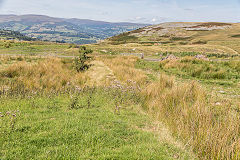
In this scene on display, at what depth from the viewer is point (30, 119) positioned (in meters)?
5.47

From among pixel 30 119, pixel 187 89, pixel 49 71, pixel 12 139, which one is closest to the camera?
pixel 12 139

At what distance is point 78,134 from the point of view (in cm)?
463

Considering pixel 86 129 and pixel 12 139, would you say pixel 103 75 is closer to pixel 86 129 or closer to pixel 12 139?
pixel 86 129

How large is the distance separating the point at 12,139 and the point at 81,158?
1.98 m

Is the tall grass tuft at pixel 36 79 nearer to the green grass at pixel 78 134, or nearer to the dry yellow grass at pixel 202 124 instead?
the green grass at pixel 78 134

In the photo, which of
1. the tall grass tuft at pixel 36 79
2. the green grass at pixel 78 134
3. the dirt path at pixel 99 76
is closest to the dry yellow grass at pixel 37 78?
the tall grass tuft at pixel 36 79

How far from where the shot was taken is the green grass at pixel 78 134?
150 inches

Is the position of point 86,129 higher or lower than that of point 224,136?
lower

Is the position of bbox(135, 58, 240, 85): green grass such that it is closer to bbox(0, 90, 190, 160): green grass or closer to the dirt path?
the dirt path

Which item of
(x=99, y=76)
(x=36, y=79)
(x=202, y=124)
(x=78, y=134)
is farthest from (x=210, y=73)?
(x=36, y=79)

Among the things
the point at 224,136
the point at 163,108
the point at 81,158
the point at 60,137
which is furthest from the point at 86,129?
the point at 224,136

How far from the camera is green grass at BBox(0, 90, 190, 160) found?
12.5 ft

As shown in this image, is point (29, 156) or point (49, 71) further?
point (49, 71)

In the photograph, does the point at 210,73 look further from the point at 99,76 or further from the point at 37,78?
the point at 37,78
